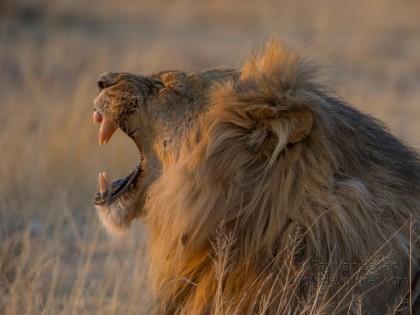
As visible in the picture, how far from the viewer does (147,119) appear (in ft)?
11.0

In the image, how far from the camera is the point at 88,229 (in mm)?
6043

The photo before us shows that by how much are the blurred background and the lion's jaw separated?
1.39 feet

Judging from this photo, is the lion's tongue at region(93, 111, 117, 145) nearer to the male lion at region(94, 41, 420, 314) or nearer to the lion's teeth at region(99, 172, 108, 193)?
the lion's teeth at region(99, 172, 108, 193)

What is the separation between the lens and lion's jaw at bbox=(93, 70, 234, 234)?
10.7ft

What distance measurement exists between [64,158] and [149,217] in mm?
4105

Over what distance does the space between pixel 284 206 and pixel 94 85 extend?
6.14m

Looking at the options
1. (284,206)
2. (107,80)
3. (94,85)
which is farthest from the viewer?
(94,85)

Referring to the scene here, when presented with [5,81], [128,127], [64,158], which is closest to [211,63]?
[5,81]

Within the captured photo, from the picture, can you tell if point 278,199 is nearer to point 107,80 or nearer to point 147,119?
point 147,119

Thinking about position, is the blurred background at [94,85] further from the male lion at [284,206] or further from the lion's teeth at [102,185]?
the lion's teeth at [102,185]

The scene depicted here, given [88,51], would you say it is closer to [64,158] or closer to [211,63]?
[211,63]

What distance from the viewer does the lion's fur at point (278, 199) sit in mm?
2930

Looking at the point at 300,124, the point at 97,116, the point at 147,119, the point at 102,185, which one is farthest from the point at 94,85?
the point at 300,124

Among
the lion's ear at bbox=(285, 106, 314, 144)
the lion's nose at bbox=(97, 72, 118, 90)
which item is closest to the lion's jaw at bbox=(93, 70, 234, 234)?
the lion's nose at bbox=(97, 72, 118, 90)
